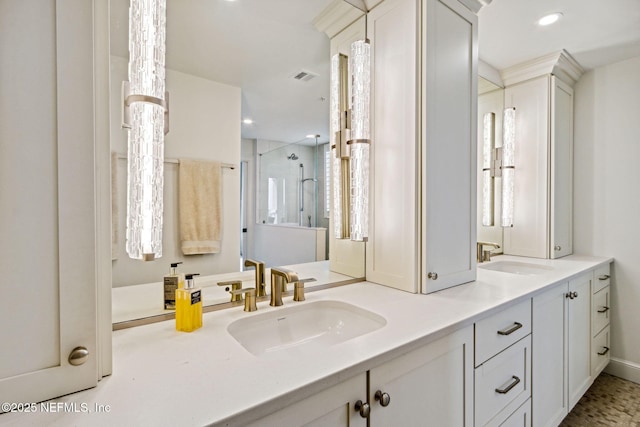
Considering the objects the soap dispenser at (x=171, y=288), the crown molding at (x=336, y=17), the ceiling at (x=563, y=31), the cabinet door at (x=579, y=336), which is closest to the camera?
the soap dispenser at (x=171, y=288)

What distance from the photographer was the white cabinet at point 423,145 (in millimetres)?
1339

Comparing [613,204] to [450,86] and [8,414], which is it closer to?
[450,86]

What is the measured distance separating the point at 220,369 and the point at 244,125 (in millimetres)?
930

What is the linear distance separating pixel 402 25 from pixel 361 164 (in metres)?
0.65

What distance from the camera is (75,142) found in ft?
2.04

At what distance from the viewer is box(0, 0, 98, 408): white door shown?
0.56 m

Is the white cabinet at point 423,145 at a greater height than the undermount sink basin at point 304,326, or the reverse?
the white cabinet at point 423,145

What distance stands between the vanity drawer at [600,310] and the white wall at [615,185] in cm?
12

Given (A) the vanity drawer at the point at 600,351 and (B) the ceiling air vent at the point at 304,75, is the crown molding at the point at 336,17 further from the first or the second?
(A) the vanity drawer at the point at 600,351

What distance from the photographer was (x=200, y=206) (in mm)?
1173

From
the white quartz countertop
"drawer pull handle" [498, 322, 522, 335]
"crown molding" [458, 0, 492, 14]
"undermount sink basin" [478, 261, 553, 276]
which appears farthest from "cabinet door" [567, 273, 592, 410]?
"crown molding" [458, 0, 492, 14]

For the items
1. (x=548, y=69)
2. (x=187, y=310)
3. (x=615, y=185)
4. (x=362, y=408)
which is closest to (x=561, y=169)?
(x=615, y=185)

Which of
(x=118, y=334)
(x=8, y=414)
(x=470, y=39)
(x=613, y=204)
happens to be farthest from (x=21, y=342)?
(x=613, y=204)

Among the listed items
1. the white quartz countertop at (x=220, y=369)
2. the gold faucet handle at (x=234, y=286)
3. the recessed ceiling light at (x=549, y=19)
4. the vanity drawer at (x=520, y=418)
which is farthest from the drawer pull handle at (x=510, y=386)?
the recessed ceiling light at (x=549, y=19)
